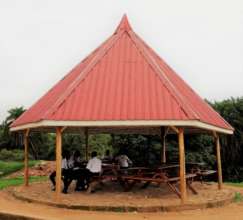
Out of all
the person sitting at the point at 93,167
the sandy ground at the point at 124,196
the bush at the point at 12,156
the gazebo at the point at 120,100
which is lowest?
the sandy ground at the point at 124,196

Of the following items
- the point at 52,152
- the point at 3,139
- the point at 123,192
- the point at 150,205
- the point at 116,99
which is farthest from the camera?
the point at 3,139

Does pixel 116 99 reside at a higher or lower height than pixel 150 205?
higher

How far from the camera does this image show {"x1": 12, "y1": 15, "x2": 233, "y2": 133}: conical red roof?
1158 centimetres

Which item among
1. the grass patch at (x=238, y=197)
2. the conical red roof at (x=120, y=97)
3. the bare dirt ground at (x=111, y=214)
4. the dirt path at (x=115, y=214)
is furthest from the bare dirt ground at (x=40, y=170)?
the grass patch at (x=238, y=197)

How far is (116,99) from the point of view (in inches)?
491

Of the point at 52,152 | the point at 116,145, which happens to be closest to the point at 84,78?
the point at 116,145

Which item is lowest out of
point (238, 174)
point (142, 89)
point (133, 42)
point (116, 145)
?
point (238, 174)

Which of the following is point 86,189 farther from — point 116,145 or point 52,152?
point 52,152

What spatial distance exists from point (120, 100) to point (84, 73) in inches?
65.8

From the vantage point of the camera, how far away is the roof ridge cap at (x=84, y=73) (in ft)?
39.5

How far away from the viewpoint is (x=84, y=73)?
13.4 metres

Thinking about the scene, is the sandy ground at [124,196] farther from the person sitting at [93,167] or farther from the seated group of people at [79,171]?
the person sitting at [93,167]

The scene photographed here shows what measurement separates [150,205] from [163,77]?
4.03 meters

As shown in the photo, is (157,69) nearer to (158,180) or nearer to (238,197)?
(158,180)
